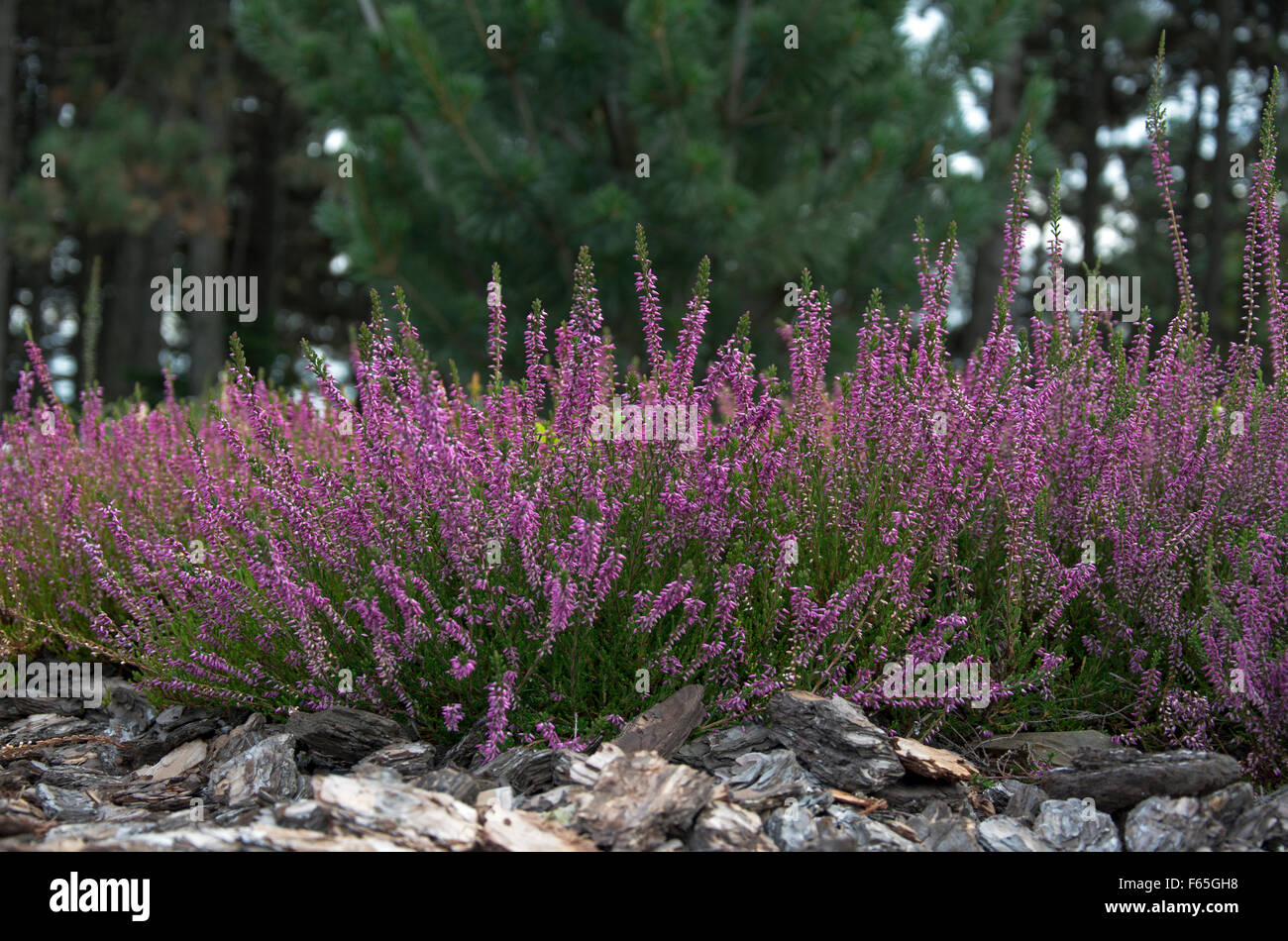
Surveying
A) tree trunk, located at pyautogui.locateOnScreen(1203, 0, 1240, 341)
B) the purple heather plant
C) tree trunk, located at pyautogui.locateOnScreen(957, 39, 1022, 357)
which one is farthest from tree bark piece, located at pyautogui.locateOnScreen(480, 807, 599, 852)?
tree trunk, located at pyautogui.locateOnScreen(1203, 0, 1240, 341)

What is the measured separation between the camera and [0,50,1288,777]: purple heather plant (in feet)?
8.38

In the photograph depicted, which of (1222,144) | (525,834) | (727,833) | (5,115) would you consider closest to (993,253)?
(1222,144)

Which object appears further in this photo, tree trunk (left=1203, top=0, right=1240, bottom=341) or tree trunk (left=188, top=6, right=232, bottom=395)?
tree trunk (left=1203, top=0, right=1240, bottom=341)

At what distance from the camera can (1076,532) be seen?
3061 mm

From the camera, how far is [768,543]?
283 centimetres

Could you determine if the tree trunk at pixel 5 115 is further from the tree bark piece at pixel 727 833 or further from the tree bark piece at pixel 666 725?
the tree bark piece at pixel 727 833

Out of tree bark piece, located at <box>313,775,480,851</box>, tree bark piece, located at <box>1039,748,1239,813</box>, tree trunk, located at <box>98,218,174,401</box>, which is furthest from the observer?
tree trunk, located at <box>98,218,174,401</box>

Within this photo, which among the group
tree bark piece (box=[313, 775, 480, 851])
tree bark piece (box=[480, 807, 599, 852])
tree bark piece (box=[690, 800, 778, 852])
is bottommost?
tree bark piece (box=[690, 800, 778, 852])

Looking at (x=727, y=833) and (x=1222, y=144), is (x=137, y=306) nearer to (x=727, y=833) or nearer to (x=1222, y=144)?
(x=1222, y=144)

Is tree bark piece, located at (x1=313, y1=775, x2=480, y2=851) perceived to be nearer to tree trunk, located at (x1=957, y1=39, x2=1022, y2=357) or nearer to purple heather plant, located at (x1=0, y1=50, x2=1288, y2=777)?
purple heather plant, located at (x1=0, y1=50, x2=1288, y2=777)

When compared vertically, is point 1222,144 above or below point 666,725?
above

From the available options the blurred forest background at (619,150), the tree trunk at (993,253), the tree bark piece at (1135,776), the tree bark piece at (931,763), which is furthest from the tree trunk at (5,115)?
the tree bark piece at (1135,776)

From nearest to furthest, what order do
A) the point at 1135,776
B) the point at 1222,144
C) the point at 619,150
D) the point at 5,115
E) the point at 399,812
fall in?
the point at 399,812 → the point at 1135,776 → the point at 619,150 → the point at 5,115 → the point at 1222,144

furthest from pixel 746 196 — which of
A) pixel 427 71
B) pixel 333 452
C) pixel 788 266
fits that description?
pixel 333 452
